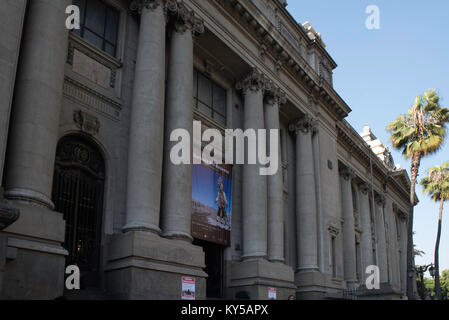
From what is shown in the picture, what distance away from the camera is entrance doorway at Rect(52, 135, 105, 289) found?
1435cm

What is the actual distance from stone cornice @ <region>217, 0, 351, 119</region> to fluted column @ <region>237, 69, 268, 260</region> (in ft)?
6.40

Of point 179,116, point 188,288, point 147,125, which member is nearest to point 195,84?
point 179,116

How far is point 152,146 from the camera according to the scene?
15.6 meters

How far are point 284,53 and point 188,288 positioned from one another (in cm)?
1437

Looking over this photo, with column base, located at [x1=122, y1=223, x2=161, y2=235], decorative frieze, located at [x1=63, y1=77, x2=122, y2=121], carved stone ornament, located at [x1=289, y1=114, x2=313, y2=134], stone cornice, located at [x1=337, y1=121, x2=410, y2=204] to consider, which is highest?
stone cornice, located at [x1=337, y1=121, x2=410, y2=204]

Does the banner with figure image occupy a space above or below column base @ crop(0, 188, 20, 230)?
above

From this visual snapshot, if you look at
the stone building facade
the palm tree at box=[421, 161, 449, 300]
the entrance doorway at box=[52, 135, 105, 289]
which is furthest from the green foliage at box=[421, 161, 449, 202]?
the entrance doorway at box=[52, 135, 105, 289]

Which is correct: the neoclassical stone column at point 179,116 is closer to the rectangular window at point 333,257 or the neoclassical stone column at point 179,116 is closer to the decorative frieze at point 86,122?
the decorative frieze at point 86,122

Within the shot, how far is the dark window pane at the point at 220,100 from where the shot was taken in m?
23.1

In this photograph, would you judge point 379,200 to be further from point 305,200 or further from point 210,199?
point 210,199

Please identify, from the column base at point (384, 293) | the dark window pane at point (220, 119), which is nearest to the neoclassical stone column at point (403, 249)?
the column base at point (384, 293)

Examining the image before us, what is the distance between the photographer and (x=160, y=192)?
16.0m

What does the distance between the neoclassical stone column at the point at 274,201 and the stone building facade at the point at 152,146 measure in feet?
0.20

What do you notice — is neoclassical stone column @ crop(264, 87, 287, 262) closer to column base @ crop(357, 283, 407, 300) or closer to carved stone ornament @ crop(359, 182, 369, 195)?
column base @ crop(357, 283, 407, 300)
